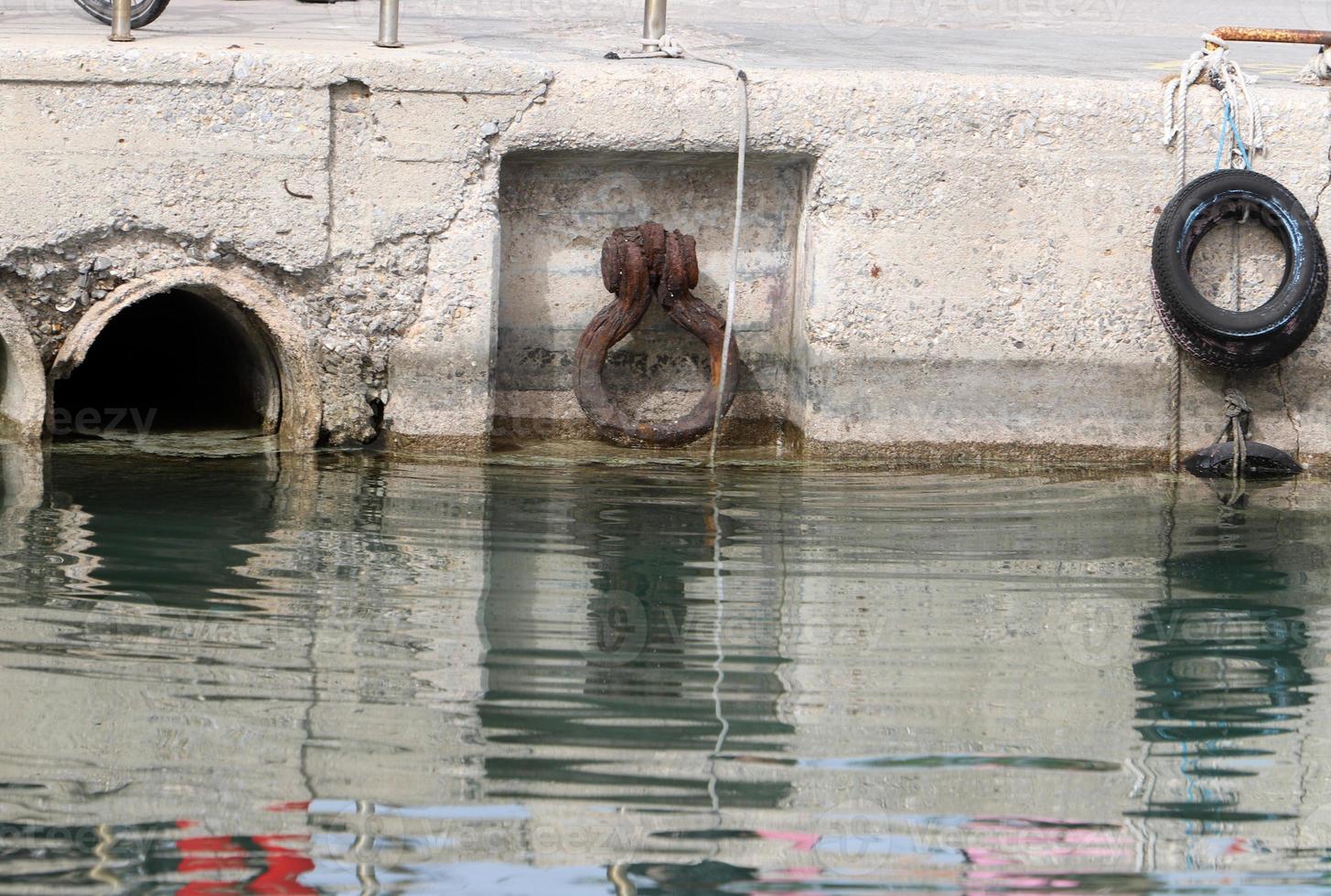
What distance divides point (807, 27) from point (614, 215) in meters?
2.49

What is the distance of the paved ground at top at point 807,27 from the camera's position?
22.8 ft

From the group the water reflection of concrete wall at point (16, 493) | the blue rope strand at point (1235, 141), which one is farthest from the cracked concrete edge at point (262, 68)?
the blue rope strand at point (1235, 141)

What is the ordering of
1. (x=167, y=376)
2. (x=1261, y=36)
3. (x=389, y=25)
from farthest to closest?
(x=167, y=376), (x=1261, y=36), (x=389, y=25)

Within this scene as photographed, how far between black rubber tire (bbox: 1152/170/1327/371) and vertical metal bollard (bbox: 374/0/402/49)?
3.16 m

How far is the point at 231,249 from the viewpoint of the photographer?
6.21 meters

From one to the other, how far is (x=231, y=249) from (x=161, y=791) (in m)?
3.67

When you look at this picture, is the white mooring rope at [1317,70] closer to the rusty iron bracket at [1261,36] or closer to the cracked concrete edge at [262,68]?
the rusty iron bracket at [1261,36]

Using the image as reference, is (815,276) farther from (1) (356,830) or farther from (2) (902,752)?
(1) (356,830)

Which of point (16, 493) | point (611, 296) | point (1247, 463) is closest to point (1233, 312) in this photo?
point (1247, 463)

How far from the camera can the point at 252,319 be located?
6.48 metres

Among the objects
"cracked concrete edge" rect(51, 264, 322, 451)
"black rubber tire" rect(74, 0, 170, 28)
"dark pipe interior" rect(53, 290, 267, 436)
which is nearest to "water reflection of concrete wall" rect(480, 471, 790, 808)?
"cracked concrete edge" rect(51, 264, 322, 451)

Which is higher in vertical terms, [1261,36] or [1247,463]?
[1261,36]

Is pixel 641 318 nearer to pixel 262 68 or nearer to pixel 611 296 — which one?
pixel 611 296

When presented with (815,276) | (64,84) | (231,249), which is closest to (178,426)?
(231,249)
